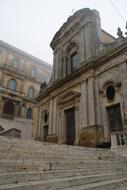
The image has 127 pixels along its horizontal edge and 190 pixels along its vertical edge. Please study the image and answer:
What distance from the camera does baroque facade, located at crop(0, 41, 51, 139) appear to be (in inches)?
798

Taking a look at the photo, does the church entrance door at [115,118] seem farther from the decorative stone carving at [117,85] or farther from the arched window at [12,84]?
the arched window at [12,84]

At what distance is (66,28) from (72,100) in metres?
8.07

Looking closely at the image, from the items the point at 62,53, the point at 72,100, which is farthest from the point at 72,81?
the point at 62,53

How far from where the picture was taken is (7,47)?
25.6 metres

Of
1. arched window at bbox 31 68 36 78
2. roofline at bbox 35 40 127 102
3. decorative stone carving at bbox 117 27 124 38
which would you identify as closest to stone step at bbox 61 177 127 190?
roofline at bbox 35 40 127 102

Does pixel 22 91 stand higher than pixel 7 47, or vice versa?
pixel 7 47

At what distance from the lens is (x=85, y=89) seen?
37.6 ft

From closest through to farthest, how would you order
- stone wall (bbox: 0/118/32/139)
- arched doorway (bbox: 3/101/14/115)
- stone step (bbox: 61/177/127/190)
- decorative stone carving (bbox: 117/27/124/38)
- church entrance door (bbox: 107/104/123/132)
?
stone step (bbox: 61/177/127/190), church entrance door (bbox: 107/104/123/132), decorative stone carving (bbox: 117/27/124/38), stone wall (bbox: 0/118/32/139), arched doorway (bbox: 3/101/14/115)

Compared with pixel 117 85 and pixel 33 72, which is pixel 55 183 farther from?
pixel 33 72

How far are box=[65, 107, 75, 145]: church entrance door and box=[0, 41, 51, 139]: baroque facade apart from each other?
900 cm

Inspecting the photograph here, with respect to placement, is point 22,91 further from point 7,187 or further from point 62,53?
point 7,187

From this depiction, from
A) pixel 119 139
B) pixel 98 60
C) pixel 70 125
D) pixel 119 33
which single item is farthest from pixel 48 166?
pixel 119 33

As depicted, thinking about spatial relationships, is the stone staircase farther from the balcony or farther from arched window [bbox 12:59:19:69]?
arched window [bbox 12:59:19:69]

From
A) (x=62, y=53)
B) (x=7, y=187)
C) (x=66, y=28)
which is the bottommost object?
(x=7, y=187)
